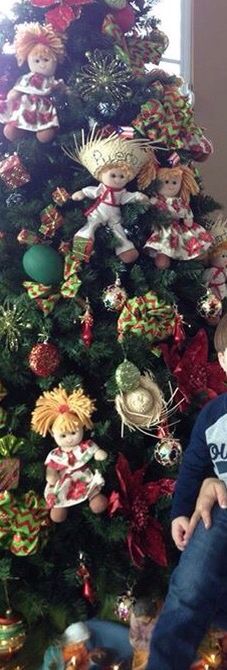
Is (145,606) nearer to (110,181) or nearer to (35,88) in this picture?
(110,181)

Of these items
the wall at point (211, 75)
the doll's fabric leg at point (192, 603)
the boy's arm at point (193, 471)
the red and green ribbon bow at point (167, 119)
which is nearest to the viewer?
the doll's fabric leg at point (192, 603)

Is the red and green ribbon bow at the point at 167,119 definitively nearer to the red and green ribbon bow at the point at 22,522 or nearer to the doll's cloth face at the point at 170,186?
the doll's cloth face at the point at 170,186

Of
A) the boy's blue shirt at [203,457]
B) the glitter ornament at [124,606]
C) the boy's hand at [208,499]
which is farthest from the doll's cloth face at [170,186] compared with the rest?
the glitter ornament at [124,606]

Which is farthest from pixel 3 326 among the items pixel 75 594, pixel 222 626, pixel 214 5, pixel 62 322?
pixel 214 5

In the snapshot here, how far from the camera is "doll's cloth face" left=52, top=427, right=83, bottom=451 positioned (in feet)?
3.83

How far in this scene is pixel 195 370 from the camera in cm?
122

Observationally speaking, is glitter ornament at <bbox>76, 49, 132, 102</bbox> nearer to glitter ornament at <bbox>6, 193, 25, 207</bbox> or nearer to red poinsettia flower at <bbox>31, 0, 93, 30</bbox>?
red poinsettia flower at <bbox>31, 0, 93, 30</bbox>

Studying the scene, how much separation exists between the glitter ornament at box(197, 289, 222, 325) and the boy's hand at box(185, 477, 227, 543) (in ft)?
1.24

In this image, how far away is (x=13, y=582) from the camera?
1215 mm

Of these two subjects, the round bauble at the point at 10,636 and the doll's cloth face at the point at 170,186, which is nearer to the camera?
the round bauble at the point at 10,636

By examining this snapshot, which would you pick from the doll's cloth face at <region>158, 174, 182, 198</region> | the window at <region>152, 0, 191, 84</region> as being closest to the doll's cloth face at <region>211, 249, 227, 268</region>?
Result: the doll's cloth face at <region>158, 174, 182, 198</region>

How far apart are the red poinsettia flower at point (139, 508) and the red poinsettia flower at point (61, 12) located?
2.75ft

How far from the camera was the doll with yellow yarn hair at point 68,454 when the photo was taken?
1158 millimetres

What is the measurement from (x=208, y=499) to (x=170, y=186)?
63cm
